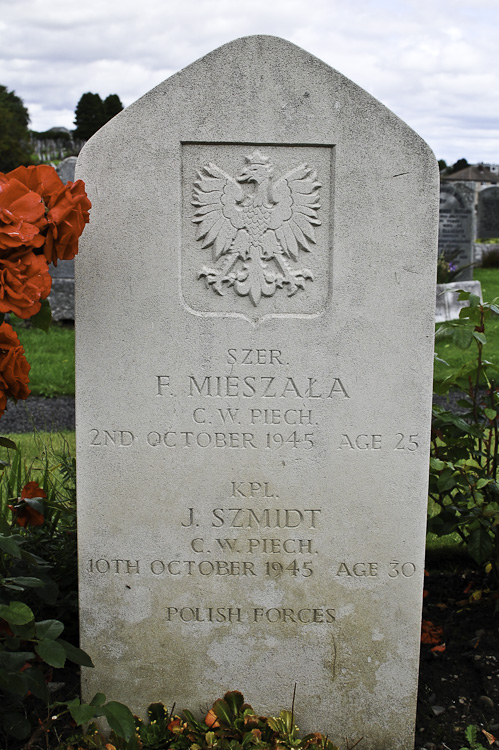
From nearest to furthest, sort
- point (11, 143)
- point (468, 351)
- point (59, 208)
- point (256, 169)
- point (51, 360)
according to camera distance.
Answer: point (59, 208) → point (256, 169) → point (51, 360) → point (468, 351) → point (11, 143)

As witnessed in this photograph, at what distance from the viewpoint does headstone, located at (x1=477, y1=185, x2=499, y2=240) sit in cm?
2316

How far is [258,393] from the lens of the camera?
103 inches

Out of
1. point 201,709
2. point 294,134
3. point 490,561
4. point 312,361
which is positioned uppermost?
point 294,134

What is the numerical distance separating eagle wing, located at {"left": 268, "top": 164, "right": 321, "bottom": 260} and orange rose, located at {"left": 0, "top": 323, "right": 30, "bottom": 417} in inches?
37.1

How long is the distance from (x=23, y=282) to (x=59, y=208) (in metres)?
0.26

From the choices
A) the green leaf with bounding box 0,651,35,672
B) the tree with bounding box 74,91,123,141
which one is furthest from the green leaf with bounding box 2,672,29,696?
the tree with bounding box 74,91,123,141

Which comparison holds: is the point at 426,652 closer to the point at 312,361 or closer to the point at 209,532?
the point at 209,532

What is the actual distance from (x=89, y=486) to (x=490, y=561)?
6.30ft

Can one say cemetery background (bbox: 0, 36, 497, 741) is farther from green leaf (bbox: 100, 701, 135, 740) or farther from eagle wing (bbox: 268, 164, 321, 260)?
eagle wing (bbox: 268, 164, 321, 260)

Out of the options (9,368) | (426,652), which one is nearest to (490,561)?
(426,652)

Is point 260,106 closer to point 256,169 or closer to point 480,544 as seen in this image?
point 256,169

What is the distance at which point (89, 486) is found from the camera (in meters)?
2.64

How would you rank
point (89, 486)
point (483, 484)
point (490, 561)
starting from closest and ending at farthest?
point (89, 486) < point (483, 484) < point (490, 561)

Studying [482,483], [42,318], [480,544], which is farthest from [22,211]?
→ [480,544]
